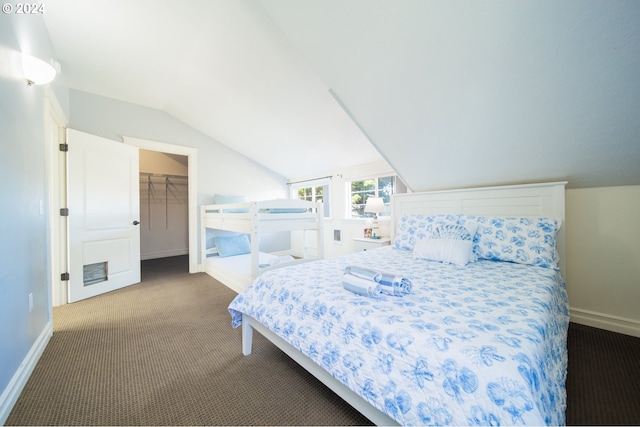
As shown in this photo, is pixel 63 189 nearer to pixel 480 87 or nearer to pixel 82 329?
pixel 82 329

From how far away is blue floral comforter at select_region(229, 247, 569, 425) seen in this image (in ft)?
2.32

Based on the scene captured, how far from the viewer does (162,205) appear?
546 cm

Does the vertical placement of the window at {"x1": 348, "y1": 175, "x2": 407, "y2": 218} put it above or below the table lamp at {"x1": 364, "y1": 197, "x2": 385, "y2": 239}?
above

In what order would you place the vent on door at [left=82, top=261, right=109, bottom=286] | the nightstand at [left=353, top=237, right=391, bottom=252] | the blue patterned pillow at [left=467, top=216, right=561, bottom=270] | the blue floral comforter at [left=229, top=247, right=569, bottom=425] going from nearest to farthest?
1. the blue floral comforter at [left=229, top=247, right=569, bottom=425]
2. the blue patterned pillow at [left=467, top=216, right=561, bottom=270]
3. the vent on door at [left=82, top=261, right=109, bottom=286]
4. the nightstand at [left=353, top=237, right=391, bottom=252]

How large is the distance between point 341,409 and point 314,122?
2.74 m

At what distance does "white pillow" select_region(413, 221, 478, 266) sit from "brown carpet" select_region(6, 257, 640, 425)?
2.97 feet

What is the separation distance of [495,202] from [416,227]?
2.54ft

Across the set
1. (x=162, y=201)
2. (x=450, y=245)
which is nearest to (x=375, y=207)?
(x=450, y=245)

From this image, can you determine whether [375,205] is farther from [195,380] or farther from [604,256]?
[195,380]

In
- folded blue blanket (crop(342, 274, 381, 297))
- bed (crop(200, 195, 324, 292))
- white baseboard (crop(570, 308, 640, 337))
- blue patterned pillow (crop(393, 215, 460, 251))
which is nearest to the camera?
folded blue blanket (crop(342, 274, 381, 297))

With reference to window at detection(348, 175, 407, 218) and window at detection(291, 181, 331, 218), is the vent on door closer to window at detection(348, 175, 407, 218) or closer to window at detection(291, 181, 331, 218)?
window at detection(291, 181, 331, 218)

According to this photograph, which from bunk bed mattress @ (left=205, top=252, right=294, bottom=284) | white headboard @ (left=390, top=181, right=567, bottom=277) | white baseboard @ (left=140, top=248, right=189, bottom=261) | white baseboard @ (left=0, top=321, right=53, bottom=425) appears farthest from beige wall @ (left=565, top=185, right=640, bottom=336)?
white baseboard @ (left=140, top=248, right=189, bottom=261)

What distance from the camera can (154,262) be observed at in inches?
192

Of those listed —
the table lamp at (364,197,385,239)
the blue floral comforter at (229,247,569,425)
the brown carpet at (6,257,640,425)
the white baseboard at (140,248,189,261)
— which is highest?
the table lamp at (364,197,385,239)
